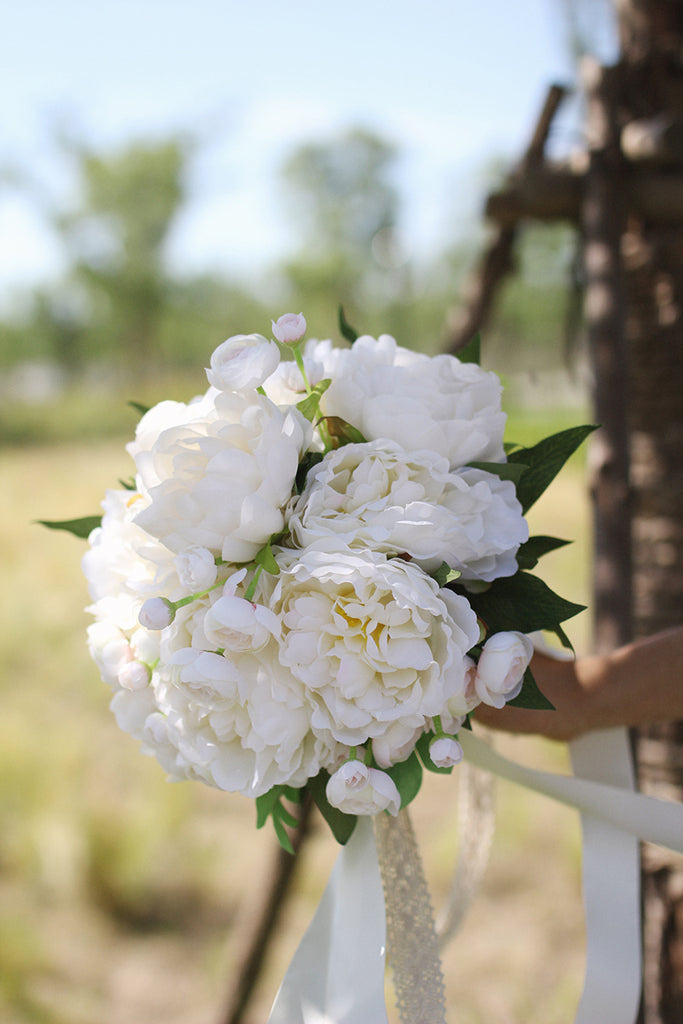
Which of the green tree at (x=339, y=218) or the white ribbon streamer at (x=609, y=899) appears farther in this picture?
the green tree at (x=339, y=218)

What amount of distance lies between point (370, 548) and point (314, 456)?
14cm

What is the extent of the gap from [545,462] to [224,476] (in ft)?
1.12

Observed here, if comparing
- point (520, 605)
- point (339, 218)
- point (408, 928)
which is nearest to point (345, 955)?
point (408, 928)

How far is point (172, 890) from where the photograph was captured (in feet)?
8.18

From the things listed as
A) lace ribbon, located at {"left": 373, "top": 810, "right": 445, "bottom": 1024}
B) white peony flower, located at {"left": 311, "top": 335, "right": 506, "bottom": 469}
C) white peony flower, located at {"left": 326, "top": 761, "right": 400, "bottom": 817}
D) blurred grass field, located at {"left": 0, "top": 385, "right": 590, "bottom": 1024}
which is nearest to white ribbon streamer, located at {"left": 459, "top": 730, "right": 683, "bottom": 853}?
lace ribbon, located at {"left": 373, "top": 810, "right": 445, "bottom": 1024}

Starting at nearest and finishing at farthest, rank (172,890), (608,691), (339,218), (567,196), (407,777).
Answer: (407,777), (608,691), (567,196), (172,890), (339,218)

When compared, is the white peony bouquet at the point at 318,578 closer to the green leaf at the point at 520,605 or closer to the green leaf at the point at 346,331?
the green leaf at the point at 520,605

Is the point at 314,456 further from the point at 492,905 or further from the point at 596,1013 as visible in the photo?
the point at 492,905

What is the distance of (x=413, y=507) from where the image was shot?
617 millimetres

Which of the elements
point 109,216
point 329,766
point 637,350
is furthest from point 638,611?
point 109,216

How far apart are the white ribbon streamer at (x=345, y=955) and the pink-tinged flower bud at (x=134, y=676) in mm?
298

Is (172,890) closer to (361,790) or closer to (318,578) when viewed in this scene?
(361,790)

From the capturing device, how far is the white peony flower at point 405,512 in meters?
0.61

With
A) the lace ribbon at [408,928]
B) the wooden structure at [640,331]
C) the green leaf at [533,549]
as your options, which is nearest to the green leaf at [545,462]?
the green leaf at [533,549]
